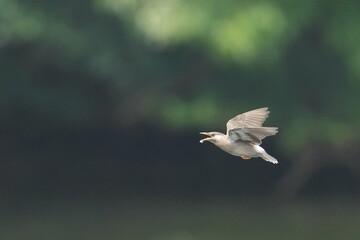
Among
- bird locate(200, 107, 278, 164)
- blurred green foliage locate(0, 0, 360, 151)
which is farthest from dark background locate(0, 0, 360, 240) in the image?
bird locate(200, 107, 278, 164)

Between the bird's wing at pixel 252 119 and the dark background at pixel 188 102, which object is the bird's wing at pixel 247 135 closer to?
the bird's wing at pixel 252 119

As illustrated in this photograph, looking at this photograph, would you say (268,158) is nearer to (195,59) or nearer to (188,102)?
(188,102)

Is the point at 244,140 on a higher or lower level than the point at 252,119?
lower

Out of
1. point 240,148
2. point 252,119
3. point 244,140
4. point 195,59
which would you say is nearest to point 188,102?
point 195,59

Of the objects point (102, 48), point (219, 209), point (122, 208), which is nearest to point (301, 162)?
point (219, 209)

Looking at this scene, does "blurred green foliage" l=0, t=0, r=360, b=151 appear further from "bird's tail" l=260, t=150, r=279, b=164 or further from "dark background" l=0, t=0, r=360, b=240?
"bird's tail" l=260, t=150, r=279, b=164

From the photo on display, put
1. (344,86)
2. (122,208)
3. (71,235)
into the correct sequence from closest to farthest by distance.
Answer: (71,235) < (344,86) < (122,208)

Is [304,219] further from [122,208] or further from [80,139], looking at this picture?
[80,139]
